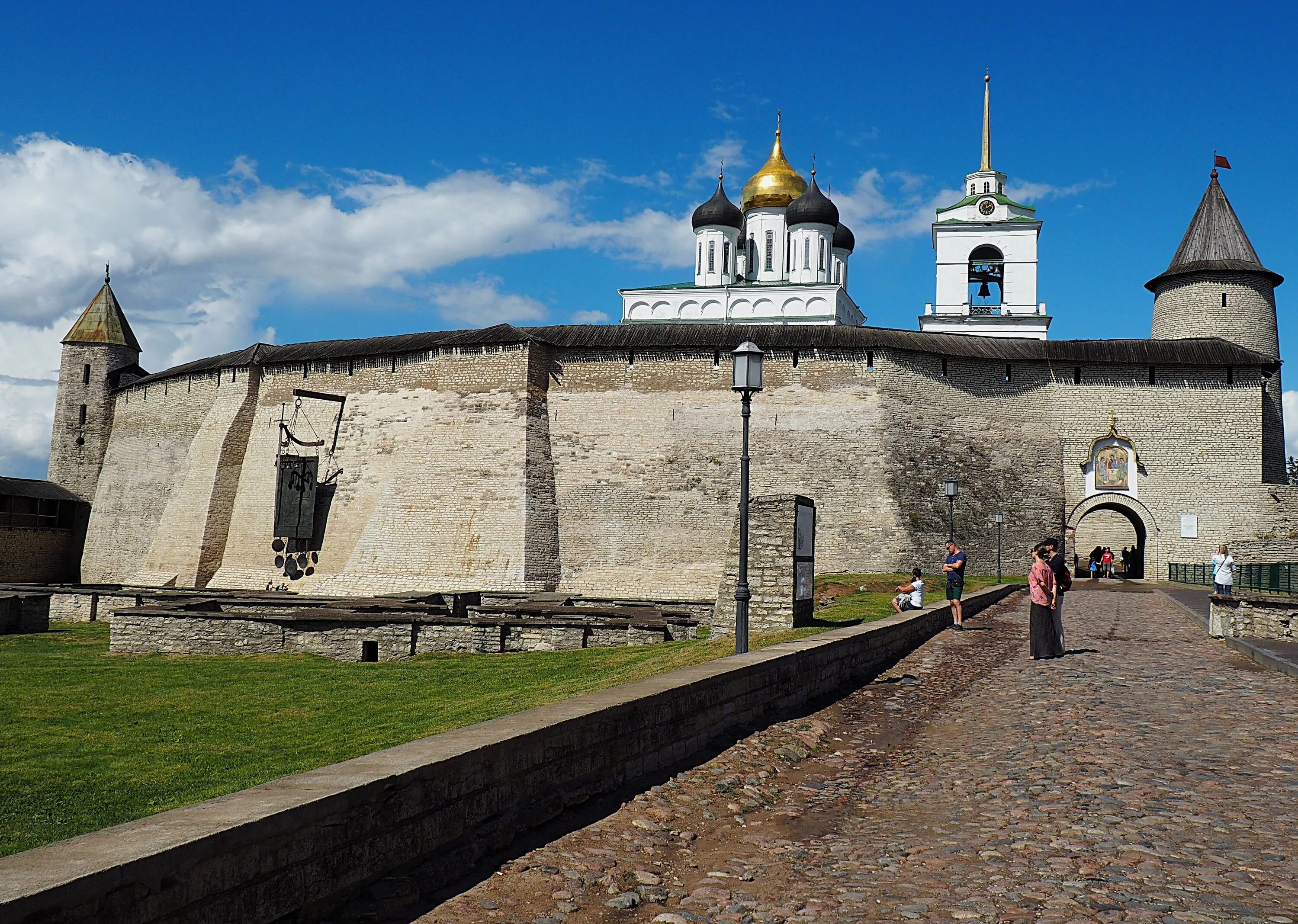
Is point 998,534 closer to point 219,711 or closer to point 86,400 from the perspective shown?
point 219,711

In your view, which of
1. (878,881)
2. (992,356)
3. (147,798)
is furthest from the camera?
(992,356)

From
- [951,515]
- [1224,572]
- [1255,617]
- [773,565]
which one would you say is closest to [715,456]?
[951,515]

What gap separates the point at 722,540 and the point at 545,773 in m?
23.7

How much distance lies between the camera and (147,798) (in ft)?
20.0

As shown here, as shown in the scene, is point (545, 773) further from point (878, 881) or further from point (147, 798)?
point (147, 798)

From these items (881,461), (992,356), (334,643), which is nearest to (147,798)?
(334,643)

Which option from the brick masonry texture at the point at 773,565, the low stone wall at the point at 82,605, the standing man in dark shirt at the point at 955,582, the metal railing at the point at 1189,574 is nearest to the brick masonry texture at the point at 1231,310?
the metal railing at the point at 1189,574

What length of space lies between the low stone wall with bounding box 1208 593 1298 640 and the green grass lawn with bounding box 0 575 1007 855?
4.26 metres

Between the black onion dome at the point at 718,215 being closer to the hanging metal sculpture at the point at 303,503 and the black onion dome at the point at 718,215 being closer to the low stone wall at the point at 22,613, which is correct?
the hanging metal sculpture at the point at 303,503

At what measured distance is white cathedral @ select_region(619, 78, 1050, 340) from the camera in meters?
45.5

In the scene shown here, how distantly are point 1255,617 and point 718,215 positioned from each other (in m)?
39.0

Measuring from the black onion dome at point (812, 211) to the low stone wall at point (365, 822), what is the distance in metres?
43.1

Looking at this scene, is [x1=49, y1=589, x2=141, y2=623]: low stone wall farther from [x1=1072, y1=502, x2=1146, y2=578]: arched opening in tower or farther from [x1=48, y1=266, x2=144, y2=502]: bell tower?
[x1=1072, y1=502, x2=1146, y2=578]: arched opening in tower

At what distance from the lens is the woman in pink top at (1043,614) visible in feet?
38.3
